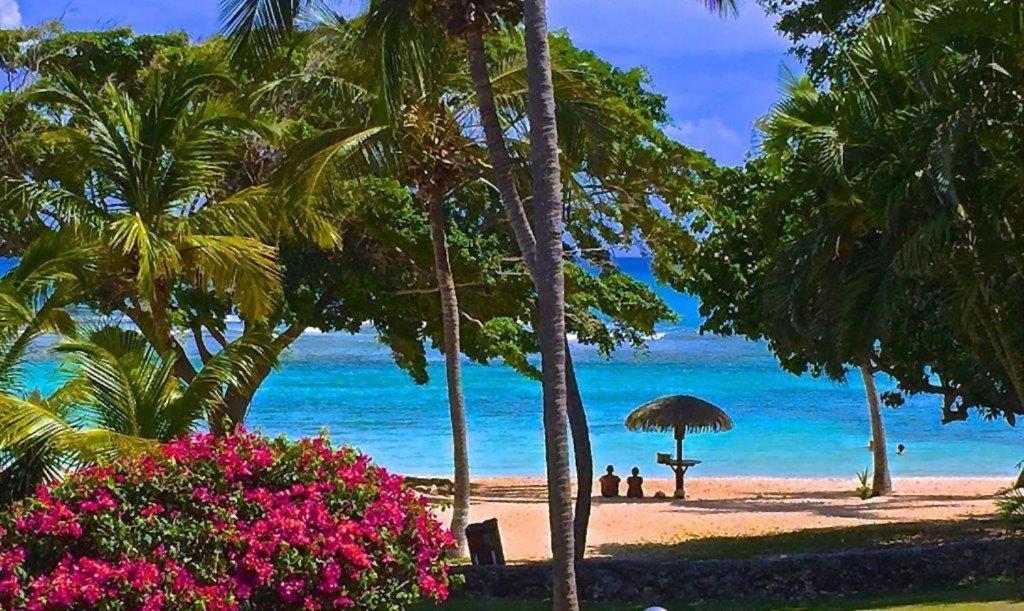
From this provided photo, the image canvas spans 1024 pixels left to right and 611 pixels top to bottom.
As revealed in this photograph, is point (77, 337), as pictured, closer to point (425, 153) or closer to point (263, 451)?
point (263, 451)

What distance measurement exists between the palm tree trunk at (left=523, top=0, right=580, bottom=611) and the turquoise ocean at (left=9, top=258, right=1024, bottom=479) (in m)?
19.8

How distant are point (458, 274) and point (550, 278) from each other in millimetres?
11634

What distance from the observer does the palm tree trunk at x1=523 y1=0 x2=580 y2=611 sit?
31.8ft

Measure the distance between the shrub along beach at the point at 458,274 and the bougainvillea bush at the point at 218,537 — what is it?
0.07 feet

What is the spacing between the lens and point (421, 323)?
76.9 feet

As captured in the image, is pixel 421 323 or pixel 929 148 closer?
pixel 929 148

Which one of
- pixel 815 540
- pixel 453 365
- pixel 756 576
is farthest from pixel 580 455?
pixel 815 540

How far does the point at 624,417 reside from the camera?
6022cm

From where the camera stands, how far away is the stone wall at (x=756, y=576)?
1256 cm

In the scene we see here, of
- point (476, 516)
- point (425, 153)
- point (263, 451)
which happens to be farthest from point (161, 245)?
point (476, 516)

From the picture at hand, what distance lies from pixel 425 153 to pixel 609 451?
108 feet

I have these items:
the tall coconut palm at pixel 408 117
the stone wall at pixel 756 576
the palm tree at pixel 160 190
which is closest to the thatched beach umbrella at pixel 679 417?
the tall coconut palm at pixel 408 117

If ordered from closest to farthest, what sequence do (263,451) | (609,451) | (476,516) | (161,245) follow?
(263,451)
(161,245)
(476,516)
(609,451)

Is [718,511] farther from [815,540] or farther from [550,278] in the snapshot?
[550,278]
